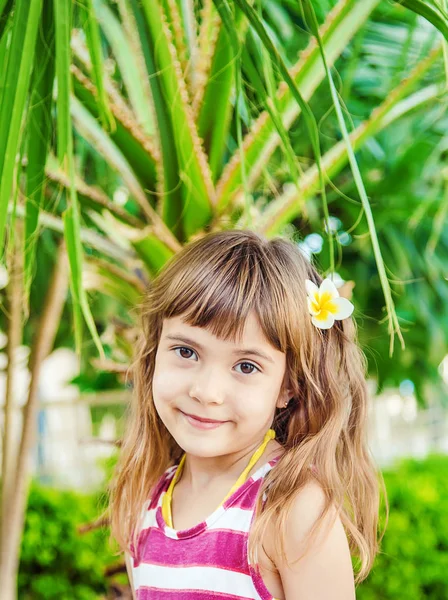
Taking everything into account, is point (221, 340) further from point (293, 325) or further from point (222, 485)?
point (222, 485)

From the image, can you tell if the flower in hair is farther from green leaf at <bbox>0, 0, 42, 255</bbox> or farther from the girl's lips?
green leaf at <bbox>0, 0, 42, 255</bbox>

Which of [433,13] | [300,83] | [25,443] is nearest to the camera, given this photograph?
[433,13]

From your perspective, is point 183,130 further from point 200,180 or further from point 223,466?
point 223,466

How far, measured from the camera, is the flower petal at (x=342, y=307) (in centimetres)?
104

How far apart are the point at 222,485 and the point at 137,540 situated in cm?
18

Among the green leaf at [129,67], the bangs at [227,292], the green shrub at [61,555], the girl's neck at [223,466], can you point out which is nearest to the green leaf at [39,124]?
the bangs at [227,292]

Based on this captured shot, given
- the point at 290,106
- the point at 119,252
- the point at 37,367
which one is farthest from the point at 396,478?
the point at 290,106

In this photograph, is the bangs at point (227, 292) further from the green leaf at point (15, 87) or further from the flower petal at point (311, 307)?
the green leaf at point (15, 87)

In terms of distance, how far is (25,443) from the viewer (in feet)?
7.38

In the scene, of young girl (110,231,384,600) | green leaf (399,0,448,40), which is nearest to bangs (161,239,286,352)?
young girl (110,231,384,600)

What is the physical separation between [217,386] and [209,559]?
23 cm

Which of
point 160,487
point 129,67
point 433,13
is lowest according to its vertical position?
point 160,487

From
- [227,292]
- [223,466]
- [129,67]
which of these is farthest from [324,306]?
[129,67]

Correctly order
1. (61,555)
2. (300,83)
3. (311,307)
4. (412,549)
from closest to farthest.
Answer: (311,307) < (300,83) < (412,549) < (61,555)
